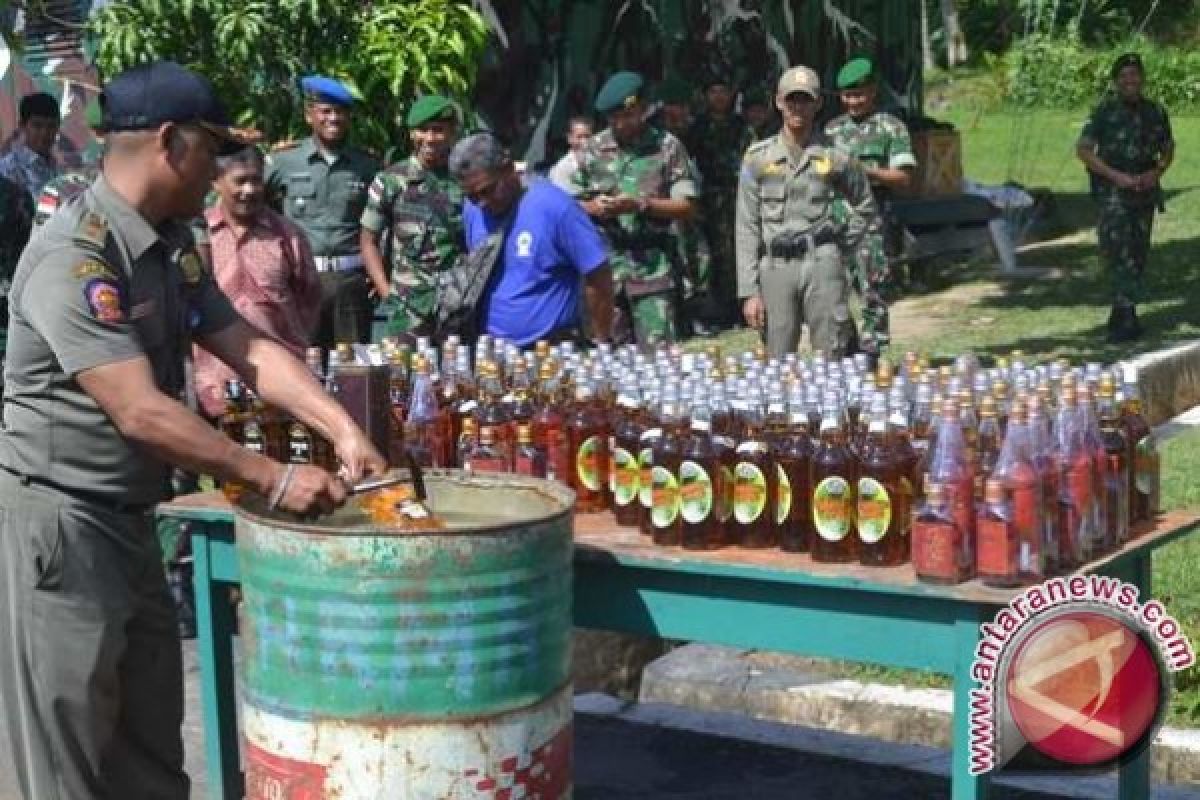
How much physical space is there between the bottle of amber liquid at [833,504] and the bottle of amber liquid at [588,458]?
2.28 feet

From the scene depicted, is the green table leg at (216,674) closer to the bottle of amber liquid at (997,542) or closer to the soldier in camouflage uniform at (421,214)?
the bottle of amber liquid at (997,542)

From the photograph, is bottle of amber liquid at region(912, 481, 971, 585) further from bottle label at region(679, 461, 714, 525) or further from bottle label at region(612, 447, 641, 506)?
bottle label at region(612, 447, 641, 506)

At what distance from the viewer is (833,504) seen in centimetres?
452

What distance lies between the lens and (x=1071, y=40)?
3080 centimetres

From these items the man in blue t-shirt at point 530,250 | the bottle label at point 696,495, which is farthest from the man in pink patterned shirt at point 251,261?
the bottle label at point 696,495

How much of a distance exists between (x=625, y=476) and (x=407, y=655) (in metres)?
0.95

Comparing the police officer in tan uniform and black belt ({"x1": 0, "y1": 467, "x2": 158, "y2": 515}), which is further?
black belt ({"x1": 0, "y1": 467, "x2": 158, "y2": 515})

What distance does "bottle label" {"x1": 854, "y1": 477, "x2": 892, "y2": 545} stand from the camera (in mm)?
4477

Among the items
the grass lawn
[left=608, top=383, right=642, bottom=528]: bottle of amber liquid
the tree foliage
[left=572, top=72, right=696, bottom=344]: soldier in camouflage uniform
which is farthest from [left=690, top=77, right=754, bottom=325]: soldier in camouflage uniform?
[left=608, top=383, right=642, bottom=528]: bottle of amber liquid

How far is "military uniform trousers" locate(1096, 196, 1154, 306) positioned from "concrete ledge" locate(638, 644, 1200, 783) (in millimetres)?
6760

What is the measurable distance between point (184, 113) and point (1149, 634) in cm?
253

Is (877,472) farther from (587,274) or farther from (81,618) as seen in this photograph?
(587,274)

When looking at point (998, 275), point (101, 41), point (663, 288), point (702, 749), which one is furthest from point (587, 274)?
point (998, 275)

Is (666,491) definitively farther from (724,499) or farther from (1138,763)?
(1138,763)
